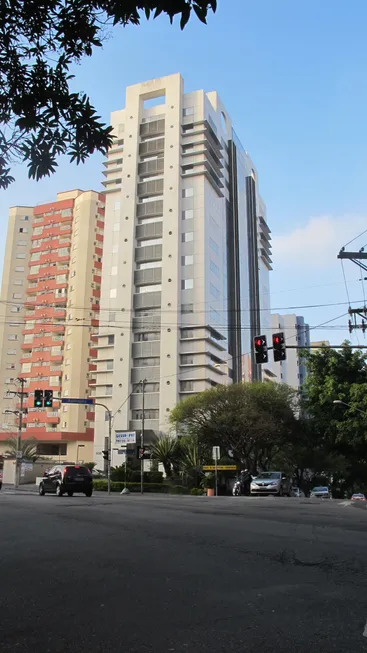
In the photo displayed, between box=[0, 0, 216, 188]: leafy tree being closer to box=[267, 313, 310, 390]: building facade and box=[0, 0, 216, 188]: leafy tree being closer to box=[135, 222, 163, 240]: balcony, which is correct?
box=[135, 222, 163, 240]: balcony

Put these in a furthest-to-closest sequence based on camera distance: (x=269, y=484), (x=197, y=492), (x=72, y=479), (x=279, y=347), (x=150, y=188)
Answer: (x=150, y=188) < (x=197, y=492) < (x=269, y=484) < (x=72, y=479) < (x=279, y=347)

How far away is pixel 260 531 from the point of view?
10.7m

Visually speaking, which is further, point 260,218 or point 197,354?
point 260,218

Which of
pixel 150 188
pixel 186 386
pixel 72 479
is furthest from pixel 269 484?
pixel 150 188

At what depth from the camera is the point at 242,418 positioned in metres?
46.6

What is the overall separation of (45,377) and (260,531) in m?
83.2

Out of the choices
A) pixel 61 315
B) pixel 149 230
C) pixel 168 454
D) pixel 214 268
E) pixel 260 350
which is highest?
pixel 149 230

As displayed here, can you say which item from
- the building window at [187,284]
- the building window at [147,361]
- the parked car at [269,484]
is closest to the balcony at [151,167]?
the building window at [187,284]

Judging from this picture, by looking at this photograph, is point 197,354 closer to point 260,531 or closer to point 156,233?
point 156,233

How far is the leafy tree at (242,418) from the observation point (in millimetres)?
46969

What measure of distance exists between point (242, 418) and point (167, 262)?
1427 inches

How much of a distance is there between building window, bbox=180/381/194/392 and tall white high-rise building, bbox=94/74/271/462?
141 mm

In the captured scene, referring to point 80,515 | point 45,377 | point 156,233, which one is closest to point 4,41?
point 80,515

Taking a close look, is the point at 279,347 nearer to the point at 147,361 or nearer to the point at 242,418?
the point at 242,418
